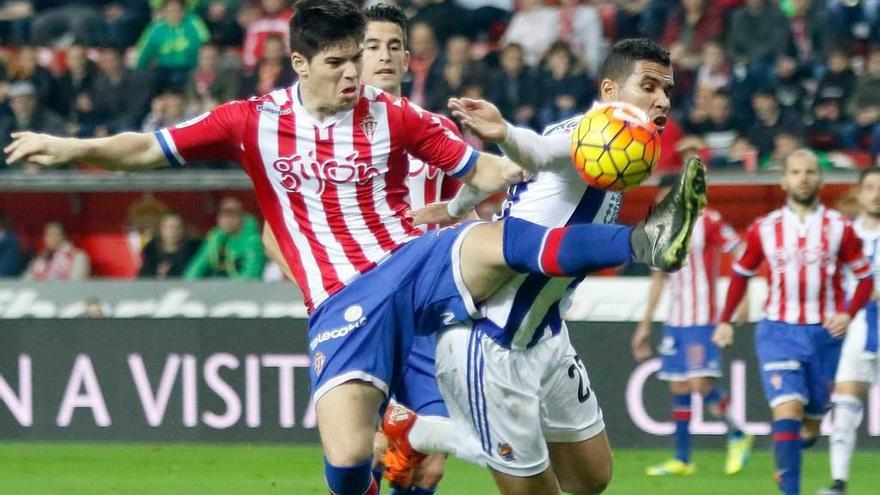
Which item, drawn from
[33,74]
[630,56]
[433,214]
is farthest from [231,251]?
[630,56]

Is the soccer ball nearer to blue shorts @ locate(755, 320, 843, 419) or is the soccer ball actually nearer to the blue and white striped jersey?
the blue and white striped jersey

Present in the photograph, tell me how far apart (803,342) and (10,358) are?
5.63 meters

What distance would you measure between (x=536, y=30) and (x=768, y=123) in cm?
250

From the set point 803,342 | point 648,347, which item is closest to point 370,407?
point 803,342

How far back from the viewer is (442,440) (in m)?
6.34

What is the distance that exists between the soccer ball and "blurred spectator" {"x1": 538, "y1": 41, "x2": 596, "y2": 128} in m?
7.69

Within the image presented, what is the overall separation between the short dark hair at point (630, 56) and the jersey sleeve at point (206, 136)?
1380mm

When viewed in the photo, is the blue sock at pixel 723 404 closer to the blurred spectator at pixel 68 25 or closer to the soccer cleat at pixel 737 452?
the soccer cleat at pixel 737 452

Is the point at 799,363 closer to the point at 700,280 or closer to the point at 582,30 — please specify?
the point at 700,280

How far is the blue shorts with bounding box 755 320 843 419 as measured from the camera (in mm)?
8328

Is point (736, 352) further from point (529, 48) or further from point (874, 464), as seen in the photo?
point (529, 48)

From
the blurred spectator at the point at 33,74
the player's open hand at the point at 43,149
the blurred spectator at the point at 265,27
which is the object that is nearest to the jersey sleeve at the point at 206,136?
the player's open hand at the point at 43,149

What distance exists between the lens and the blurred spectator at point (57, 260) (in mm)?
12938

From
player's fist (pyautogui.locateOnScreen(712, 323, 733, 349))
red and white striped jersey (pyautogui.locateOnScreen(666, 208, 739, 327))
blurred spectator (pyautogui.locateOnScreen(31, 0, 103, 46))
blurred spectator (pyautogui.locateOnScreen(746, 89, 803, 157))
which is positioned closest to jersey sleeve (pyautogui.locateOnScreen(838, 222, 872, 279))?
player's fist (pyautogui.locateOnScreen(712, 323, 733, 349))
